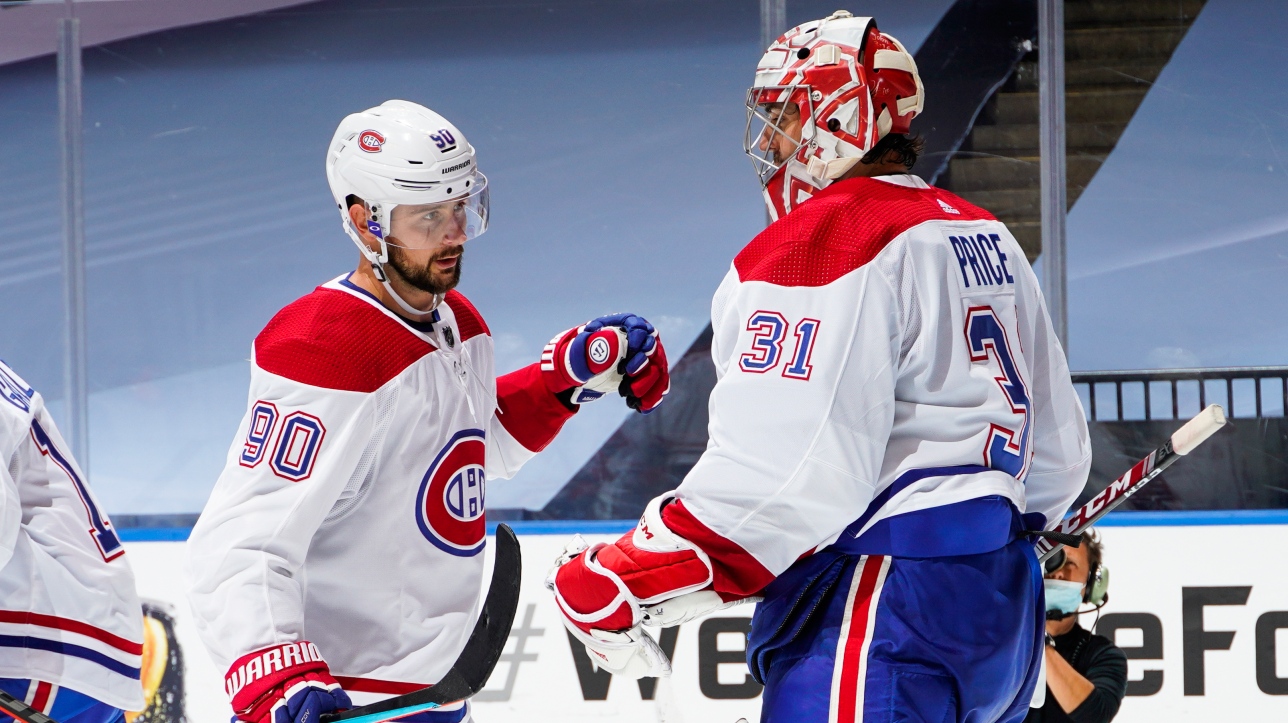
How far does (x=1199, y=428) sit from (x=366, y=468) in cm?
111

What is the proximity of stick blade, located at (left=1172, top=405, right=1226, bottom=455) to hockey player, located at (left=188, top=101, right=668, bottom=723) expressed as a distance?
3.22ft

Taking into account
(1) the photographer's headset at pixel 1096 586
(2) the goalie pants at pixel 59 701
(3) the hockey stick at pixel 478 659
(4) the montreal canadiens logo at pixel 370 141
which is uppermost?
(4) the montreal canadiens logo at pixel 370 141

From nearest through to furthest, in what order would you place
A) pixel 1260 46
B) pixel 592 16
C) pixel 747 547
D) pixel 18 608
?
pixel 747 547 → pixel 18 608 → pixel 1260 46 → pixel 592 16

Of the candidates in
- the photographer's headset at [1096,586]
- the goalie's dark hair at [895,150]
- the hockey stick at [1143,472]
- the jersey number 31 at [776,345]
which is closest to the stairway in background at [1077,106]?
the photographer's headset at [1096,586]

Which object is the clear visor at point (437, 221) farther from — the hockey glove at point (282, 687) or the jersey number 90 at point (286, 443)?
the hockey glove at point (282, 687)

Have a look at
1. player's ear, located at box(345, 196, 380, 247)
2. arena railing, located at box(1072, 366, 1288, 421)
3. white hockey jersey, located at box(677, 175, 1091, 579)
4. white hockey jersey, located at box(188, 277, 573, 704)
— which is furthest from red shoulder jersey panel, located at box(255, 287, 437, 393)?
arena railing, located at box(1072, 366, 1288, 421)

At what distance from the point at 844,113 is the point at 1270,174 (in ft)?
8.69

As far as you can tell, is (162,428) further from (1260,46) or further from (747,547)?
(1260,46)

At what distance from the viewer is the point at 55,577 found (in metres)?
1.74

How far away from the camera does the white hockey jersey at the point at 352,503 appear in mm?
1567

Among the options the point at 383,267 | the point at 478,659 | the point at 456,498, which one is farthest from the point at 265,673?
the point at 383,267

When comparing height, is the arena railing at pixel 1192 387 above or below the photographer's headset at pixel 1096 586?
above

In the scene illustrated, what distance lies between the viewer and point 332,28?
13.6ft

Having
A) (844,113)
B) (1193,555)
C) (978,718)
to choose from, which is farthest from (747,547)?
(1193,555)
